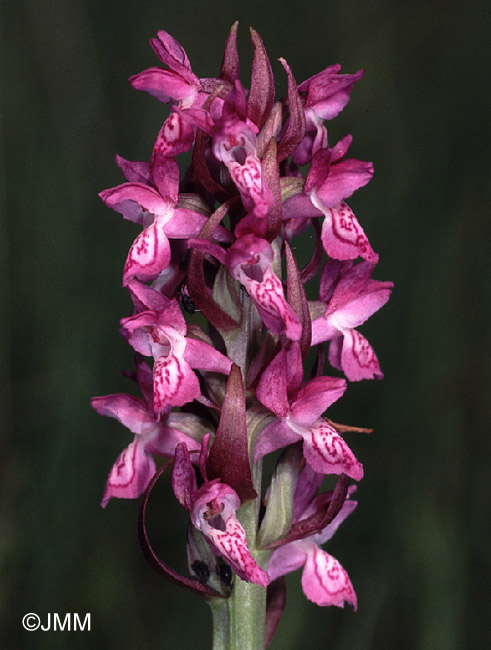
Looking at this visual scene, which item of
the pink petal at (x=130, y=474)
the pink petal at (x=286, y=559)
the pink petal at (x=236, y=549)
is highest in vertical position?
the pink petal at (x=130, y=474)

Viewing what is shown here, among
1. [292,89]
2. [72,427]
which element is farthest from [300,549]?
[72,427]

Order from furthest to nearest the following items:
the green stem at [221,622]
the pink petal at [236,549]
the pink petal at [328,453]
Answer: the green stem at [221,622], the pink petal at [328,453], the pink petal at [236,549]

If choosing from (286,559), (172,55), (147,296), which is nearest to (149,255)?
(147,296)

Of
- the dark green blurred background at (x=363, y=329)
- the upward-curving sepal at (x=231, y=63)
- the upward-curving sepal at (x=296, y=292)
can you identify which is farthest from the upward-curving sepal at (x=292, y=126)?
the dark green blurred background at (x=363, y=329)

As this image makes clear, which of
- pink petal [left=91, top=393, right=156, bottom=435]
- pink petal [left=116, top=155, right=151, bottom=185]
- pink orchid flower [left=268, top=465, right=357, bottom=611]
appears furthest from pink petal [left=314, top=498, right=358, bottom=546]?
pink petal [left=116, top=155, right=151, bottom=185]

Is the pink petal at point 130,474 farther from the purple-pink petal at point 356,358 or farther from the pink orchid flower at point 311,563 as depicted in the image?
the purple-pink petal at point 356,358

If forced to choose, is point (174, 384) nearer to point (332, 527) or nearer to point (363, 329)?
point (332, 527)
